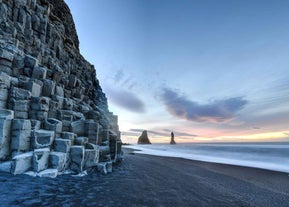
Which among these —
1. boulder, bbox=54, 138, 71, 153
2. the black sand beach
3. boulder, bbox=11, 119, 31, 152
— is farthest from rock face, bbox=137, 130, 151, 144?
boulder, bbox=11, 119, 31, 152


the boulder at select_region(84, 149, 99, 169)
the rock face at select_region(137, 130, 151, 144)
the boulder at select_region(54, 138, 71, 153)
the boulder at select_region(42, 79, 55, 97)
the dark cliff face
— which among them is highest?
the dark cliff face

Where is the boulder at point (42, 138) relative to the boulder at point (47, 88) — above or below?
below

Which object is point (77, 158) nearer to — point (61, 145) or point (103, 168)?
point (61, 145)

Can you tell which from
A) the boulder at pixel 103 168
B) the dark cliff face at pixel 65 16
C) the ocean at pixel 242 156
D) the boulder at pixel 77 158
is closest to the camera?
the boulder at pixel 77 158

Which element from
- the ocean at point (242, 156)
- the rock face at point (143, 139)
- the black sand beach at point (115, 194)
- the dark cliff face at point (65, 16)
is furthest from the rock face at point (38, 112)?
the rock face at point (143, 139)

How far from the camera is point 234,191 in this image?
9180 mm

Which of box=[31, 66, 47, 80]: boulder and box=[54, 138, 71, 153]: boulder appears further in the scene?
box=[31, 66, 47, 80]: boulder

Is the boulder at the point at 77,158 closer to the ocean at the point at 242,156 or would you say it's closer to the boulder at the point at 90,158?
the boulder at the point at 90,158

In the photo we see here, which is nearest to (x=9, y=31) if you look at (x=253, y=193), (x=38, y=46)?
(x=38, y=46)

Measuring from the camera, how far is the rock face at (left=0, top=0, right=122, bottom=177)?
8.73 metres

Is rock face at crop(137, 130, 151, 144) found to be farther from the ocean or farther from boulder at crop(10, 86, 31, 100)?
boulder at crop(10, 86, 31, 100)

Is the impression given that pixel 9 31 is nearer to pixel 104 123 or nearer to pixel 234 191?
pixel 104 123

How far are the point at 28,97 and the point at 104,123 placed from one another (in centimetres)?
707

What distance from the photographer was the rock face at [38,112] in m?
8.73
